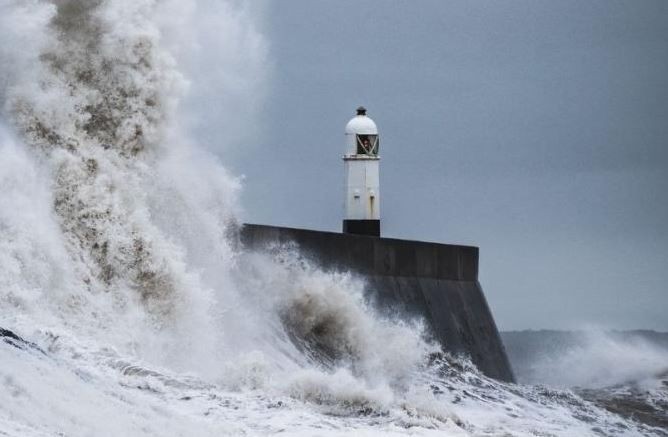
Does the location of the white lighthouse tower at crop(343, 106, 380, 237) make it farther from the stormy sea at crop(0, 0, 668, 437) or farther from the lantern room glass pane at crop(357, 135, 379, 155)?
the stormy sea at crop(0, 0, 668, 437)

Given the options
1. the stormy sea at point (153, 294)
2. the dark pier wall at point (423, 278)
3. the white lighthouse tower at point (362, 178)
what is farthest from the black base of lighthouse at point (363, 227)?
the stormy sea at point (153, 294)

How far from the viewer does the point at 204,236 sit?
13.8 m

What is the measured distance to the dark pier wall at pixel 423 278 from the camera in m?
16.0

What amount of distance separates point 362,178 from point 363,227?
2.16 ft

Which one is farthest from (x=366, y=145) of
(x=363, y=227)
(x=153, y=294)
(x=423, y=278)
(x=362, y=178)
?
(x=153, y=294)

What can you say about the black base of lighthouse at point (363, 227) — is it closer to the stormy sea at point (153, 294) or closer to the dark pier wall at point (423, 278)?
the dark pier wall at point (423, 278)

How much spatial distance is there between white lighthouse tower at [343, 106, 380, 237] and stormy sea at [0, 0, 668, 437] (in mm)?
3791

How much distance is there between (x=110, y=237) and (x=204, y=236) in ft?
5.27

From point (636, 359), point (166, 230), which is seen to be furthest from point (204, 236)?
→ point (636, 359)

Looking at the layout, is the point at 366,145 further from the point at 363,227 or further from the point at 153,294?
the point at 153,294

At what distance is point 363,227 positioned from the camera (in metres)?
20.4

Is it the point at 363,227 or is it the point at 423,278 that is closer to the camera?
the point at 423,278

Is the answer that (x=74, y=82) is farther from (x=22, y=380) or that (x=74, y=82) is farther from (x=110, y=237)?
(x=22, y=380)

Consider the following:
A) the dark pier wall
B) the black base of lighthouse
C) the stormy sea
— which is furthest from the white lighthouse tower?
the stormy sea
